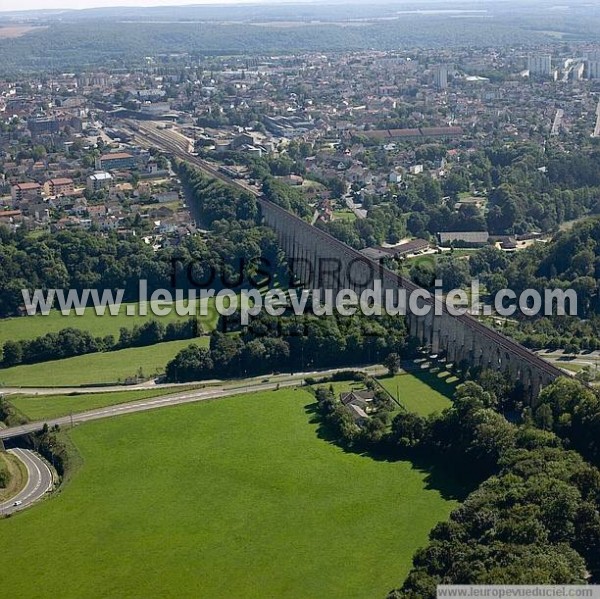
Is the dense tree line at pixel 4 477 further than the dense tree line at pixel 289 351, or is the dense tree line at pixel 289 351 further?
the dense tree line at pixel 289 351

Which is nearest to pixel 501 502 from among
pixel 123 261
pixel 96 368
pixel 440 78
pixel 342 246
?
pixel 96 368

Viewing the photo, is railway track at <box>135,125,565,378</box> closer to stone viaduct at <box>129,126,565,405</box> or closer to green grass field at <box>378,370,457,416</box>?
stone viaduct at <box>129,126,565,405</box>

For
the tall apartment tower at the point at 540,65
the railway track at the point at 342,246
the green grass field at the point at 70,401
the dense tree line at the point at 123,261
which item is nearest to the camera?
the railway track at the point at 342,246

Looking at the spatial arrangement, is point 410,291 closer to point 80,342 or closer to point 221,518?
point 80,342

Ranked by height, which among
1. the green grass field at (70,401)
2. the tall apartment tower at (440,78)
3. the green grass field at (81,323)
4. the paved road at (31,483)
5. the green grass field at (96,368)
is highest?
the paved road at (31,483)

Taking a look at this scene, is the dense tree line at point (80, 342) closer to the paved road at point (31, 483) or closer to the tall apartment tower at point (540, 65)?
the paved road at point (31, 483)

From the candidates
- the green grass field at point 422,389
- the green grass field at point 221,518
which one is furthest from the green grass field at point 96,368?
the green grass field at point 422,389

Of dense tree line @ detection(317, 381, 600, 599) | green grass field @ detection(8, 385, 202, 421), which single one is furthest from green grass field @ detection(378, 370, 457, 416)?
green grass field @ detection(8, 385, 202, 421)
